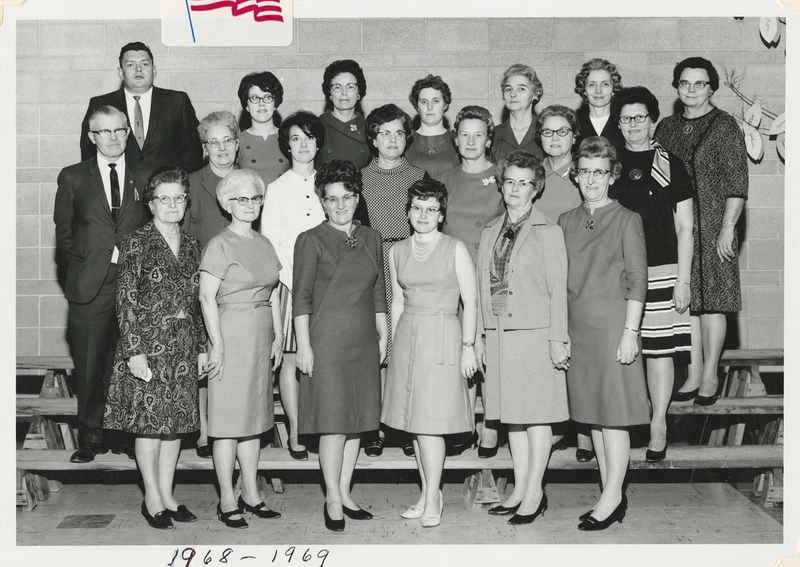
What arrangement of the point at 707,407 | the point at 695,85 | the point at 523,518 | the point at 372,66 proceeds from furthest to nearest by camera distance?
the point at 372,66, the point at 707,407, the point at 695,85, the point at 523,518

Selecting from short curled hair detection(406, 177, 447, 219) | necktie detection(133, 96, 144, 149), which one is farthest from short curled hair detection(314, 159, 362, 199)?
necktie detection(133, 96, 144, 149)

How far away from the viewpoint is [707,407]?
515 cm

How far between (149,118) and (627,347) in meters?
3.00

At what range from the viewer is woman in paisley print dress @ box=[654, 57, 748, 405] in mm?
5008

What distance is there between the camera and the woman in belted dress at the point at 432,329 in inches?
173

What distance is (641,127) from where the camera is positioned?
15.3 feet

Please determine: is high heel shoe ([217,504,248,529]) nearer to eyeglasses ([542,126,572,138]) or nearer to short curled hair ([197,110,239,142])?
short curled hair ([197,110,239,142])

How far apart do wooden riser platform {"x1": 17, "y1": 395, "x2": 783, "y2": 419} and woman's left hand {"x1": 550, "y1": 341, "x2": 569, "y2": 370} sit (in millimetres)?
Answer: 892

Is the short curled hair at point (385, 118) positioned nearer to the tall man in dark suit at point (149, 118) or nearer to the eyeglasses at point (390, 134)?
the eyeglasses at point (390, 134)

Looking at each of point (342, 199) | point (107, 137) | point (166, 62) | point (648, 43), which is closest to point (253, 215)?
point (342, 199)

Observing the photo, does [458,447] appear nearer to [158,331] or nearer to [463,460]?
[463,460]

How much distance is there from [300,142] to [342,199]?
53cm

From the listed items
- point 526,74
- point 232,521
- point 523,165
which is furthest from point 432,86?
point 232,521
